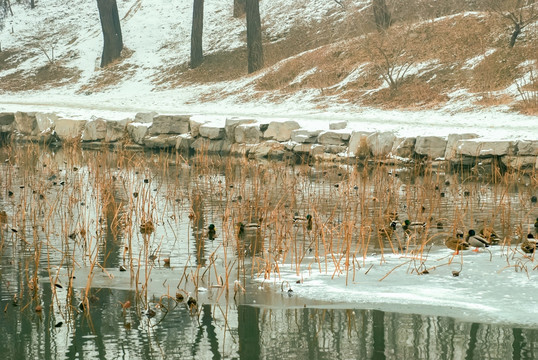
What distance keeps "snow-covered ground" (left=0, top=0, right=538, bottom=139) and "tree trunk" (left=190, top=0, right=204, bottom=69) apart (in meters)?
1.79

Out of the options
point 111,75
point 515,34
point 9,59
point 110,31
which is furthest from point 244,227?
point 9,59

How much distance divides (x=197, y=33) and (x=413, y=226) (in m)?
22.6

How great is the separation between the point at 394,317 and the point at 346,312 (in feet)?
1.07

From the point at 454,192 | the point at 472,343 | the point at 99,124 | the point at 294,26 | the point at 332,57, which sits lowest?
the point at 472,343

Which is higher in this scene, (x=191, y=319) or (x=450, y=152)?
(x=450, y=152)

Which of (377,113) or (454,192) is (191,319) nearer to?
(454,192)

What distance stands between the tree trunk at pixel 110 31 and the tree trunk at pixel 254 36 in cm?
745

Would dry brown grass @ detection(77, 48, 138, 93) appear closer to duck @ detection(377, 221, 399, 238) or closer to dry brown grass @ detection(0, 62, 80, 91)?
dry brown grass @ detection(0, 62, 80, 91)

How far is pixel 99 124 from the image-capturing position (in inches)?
755

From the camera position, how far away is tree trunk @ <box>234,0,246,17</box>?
34281 millimetres

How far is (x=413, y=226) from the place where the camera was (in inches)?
328

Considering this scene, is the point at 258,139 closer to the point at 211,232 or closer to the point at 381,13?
the point at 211,232

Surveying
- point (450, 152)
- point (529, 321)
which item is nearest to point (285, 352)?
point (529, 321)

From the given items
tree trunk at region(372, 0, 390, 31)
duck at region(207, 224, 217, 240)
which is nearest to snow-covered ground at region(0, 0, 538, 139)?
tree trunk at region(372, 0, 390, 31)
